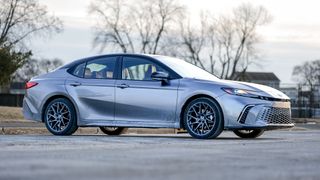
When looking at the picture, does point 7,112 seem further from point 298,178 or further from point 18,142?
point 298,178

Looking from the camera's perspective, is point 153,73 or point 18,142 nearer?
point 18,142

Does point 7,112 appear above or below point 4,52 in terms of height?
below

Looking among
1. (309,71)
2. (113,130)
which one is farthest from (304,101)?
(309,71)

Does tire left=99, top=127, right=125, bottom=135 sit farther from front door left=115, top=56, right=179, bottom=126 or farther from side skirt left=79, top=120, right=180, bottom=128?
front door left=115, top=56, right=179, bottom=126

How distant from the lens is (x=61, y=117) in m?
11.6

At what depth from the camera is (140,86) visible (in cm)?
1109

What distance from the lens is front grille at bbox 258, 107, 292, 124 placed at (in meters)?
10.7

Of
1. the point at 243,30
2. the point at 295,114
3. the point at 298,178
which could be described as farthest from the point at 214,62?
the point at 298,178

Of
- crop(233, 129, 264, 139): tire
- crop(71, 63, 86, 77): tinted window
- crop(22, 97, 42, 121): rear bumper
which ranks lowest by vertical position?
crop(233, 129, 264, 139): tire

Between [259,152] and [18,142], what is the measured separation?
3.46 m

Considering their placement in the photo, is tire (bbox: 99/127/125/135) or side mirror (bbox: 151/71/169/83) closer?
side mirror (bbox: 151/71/169/83)

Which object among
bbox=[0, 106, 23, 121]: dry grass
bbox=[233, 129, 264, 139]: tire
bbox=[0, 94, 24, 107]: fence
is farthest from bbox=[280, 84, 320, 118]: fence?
bbox=[233, 129, 264, 139]: tire

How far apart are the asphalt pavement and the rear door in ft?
6.69

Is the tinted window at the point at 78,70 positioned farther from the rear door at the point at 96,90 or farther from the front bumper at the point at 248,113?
the front bumper at the point at 248,113
